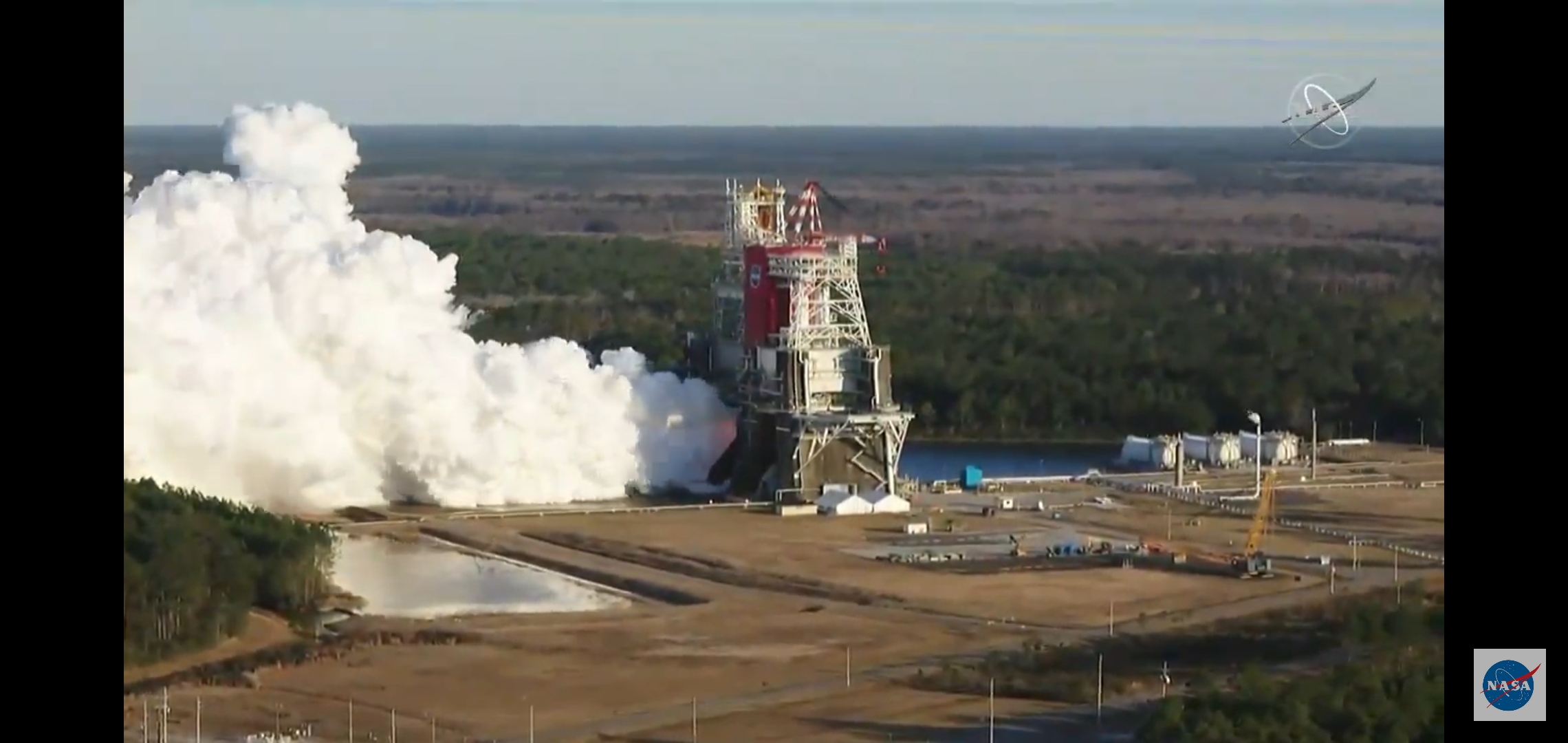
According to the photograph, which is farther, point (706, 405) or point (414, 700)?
point (706, 405)

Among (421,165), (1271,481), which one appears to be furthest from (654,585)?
(421,165)

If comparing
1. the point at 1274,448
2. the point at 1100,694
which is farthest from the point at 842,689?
the point at 1274,448

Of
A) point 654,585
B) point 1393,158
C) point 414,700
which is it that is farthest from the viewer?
point 1393,158

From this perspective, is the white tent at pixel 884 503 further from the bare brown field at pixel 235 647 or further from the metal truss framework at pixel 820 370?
the bare brown field at pixel 235 647

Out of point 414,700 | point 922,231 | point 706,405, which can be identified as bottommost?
point 414,700

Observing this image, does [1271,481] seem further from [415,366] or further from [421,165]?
[421,165]

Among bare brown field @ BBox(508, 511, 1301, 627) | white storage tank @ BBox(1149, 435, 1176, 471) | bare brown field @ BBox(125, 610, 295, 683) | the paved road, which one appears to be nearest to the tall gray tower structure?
bare brown field @ BBox(508, 511, 1301, 627)

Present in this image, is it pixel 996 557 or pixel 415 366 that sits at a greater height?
pixel 415 366
